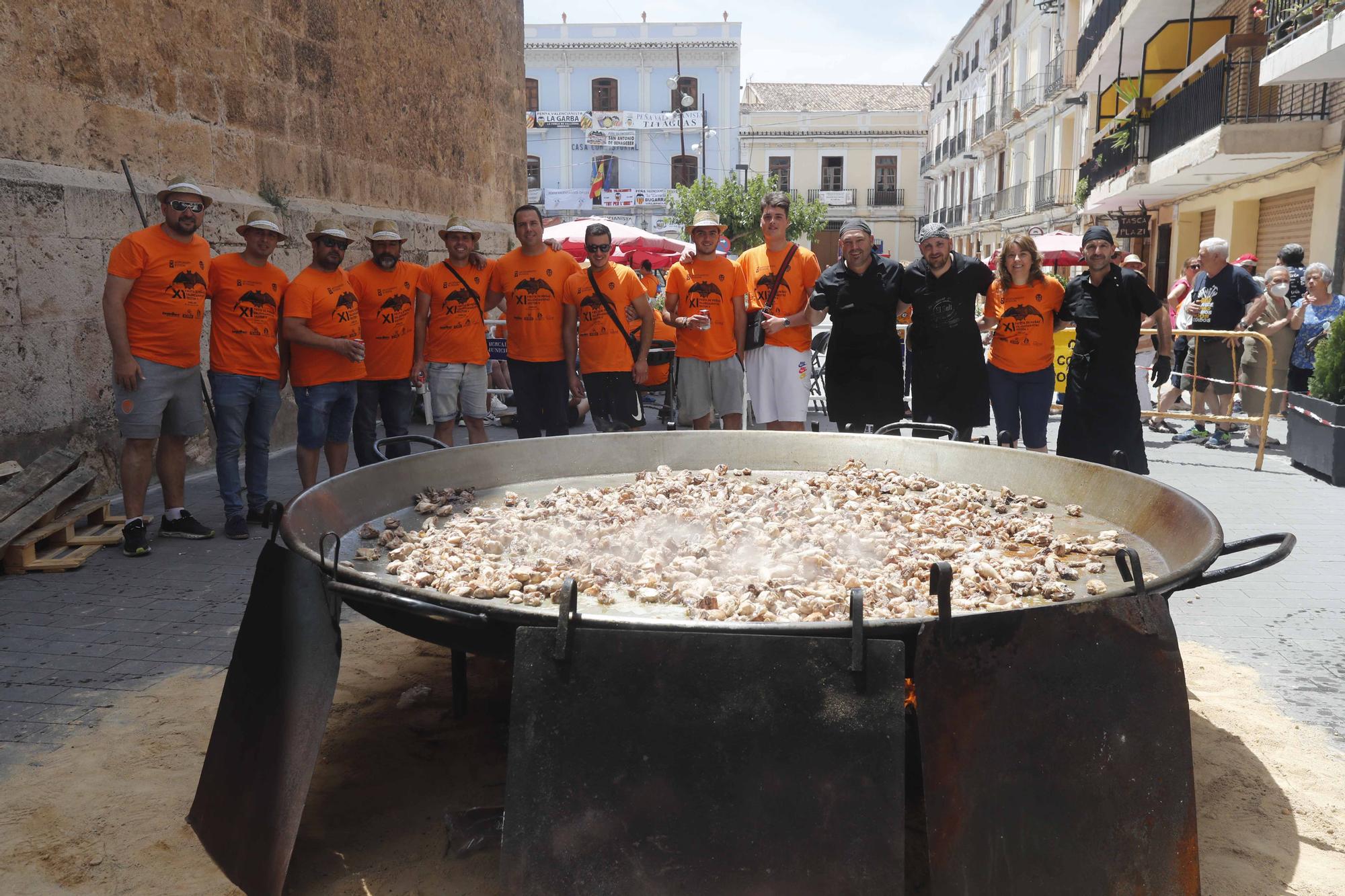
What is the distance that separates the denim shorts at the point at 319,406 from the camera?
20.9 feet

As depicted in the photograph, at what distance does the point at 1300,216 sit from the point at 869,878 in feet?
57.3

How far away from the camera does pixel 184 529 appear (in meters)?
6.14

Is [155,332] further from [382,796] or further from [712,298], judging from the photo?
[382,796]

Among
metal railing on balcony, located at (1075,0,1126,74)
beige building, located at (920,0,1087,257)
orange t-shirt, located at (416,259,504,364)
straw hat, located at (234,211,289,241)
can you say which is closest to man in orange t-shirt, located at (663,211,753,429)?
orange t-shirt, located at (416,259,504,364)

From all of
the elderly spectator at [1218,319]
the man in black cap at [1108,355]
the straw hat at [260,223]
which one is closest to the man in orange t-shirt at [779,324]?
the man in black cap at [1108,355]

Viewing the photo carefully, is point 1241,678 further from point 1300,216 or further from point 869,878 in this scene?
point 1300,216

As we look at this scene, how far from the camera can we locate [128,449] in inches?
233

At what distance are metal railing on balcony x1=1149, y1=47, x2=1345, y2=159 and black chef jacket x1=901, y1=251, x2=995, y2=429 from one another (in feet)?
36.5

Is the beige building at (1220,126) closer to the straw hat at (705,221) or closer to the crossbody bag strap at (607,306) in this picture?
the straw hat at (705,221)

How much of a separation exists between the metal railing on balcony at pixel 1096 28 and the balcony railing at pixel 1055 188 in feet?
10.3

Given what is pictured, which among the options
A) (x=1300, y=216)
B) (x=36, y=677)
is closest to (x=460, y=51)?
(x=36, y=677)

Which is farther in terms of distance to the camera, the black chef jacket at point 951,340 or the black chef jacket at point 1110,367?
the black chef jacket at point 951,340

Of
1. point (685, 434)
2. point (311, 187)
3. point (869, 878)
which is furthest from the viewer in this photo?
point (311, 187)

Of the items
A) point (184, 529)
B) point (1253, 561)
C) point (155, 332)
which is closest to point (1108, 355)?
point (1253, 561)
